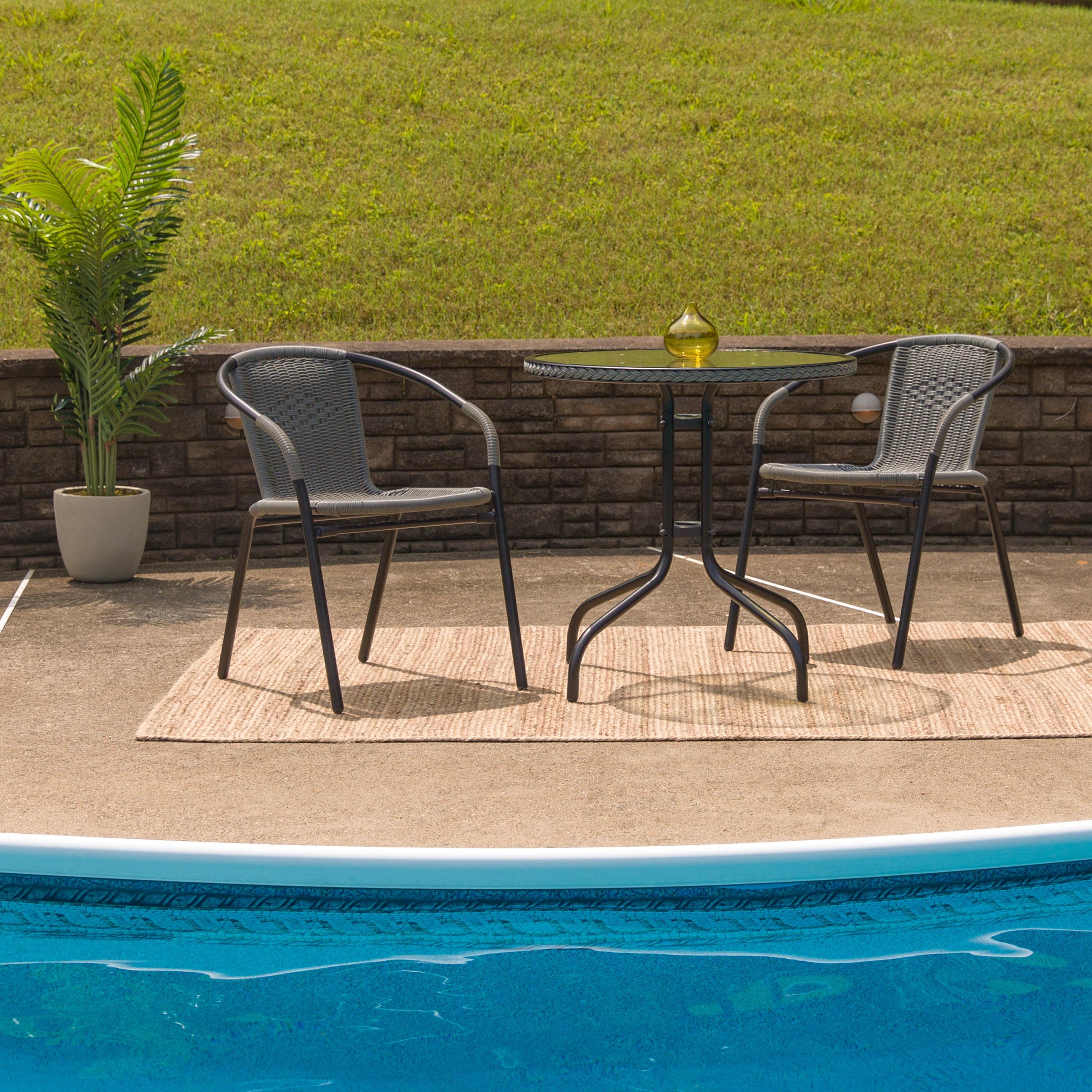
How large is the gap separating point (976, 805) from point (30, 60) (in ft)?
37.7

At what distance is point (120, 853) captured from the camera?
2.01 m

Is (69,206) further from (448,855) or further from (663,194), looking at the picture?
(663,194)

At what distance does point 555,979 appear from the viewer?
2066mm

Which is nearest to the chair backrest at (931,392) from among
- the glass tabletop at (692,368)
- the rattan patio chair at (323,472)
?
the glass tabletop at (692,368)

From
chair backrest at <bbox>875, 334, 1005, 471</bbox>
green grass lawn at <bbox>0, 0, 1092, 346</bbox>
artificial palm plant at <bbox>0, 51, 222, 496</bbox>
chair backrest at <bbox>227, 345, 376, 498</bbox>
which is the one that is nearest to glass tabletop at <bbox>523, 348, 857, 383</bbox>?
chair backrest at <bbox>875, 334, 1005, 471</bbox>

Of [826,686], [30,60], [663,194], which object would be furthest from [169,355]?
[30,60]

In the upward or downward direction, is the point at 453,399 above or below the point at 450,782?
above

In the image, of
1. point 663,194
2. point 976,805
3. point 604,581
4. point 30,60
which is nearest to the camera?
point 976,805

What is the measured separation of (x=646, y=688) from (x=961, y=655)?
1010mm

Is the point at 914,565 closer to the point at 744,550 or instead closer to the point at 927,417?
the point at 744,550

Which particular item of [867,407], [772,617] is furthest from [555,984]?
[867,407]

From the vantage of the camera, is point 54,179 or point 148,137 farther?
point 148,137

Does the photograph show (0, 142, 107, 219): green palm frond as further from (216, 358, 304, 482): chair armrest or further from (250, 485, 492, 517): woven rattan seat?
(250, 485, 492, 517): woven rattan seat

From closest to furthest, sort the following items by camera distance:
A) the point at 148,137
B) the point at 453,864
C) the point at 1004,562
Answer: the point at 453,864 → the point at 1004,562 → the point at 148,137
